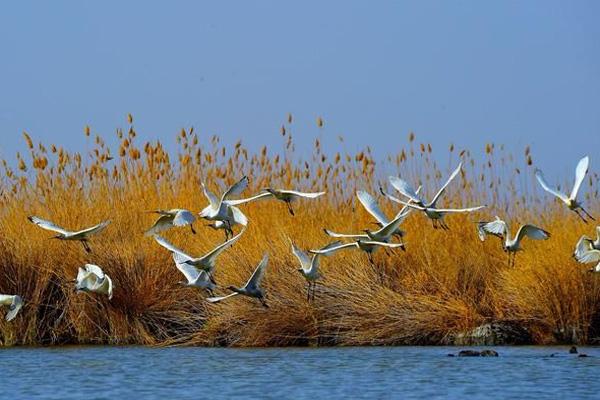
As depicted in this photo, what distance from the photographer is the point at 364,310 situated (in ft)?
43.0

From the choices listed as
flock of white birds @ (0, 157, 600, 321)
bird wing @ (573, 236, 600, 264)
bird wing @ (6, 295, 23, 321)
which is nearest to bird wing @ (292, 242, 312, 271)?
flock of white birds @ (0, 157, 600, 321)

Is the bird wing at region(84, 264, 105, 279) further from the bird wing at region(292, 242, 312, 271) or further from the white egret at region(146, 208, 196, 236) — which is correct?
the bird wing at region(292, 242, 312, 271)

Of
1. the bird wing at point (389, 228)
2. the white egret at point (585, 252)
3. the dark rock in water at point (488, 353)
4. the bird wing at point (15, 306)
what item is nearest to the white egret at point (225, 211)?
the bird wing at point (389, 228)

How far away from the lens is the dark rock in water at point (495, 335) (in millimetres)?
13117

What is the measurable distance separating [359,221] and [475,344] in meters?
2.42

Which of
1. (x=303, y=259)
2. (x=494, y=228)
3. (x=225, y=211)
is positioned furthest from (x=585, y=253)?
(x=225, y=211)

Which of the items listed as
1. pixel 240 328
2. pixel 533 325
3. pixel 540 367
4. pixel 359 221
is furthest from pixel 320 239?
pixel 540 367

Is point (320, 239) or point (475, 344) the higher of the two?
point (320, 239)

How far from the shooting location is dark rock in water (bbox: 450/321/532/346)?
13117mm

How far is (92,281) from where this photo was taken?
12828mm

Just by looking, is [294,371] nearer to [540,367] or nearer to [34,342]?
[540,367]

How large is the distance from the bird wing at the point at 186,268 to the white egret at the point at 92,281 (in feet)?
2.45

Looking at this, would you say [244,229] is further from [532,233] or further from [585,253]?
[585,253]

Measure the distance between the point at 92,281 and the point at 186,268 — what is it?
1.02m
